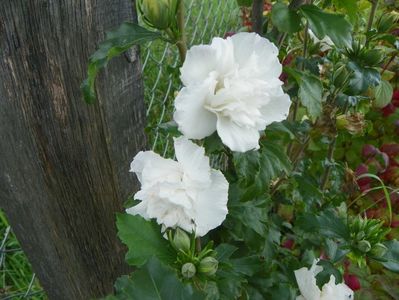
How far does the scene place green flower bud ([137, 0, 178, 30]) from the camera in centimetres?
61

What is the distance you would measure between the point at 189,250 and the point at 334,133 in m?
0.47

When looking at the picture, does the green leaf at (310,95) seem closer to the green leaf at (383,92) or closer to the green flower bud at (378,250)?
the green flower bud at (378,250)

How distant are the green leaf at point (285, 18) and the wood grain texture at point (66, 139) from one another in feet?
0.84

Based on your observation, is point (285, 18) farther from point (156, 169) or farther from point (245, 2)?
point (156, 169)

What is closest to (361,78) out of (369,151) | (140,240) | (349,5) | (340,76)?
(340,76)

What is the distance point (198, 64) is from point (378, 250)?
493 mm

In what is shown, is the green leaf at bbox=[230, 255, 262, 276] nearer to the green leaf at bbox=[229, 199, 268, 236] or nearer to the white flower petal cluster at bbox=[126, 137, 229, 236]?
the green leaf at bbox=[229, 199, 268, 236]

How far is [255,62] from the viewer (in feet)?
1.93

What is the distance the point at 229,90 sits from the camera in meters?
→ 0.57

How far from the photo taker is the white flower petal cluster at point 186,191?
2.02 ft

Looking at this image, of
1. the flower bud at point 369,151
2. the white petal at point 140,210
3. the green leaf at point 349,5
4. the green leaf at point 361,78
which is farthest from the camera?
the flower bud at point 369,151

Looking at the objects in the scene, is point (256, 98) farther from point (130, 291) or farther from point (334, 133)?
point (334, 133)

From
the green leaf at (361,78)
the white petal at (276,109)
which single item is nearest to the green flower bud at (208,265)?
the white petal at (276,109)

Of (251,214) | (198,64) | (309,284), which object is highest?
(198,64)
